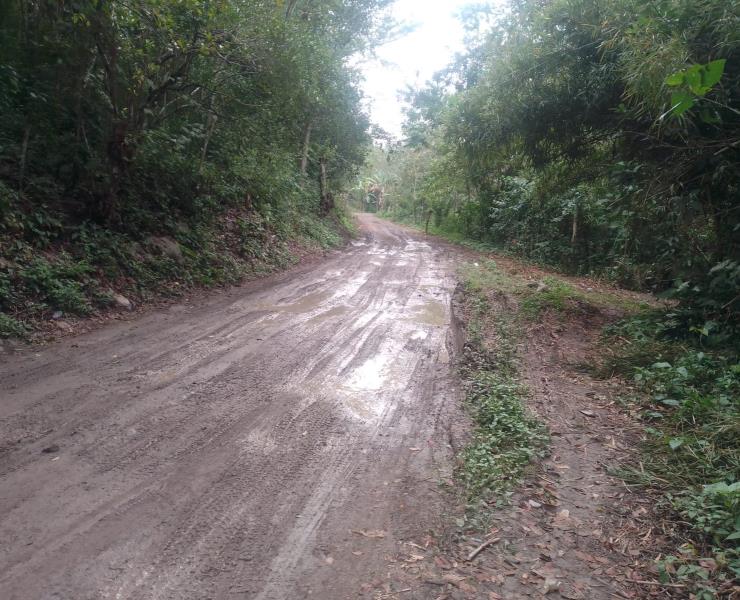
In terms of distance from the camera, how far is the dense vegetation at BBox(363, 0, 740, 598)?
12.3ft

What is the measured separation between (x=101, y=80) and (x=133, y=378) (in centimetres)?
573

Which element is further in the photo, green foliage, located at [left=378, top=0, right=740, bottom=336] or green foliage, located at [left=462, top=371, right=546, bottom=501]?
green foliage, located at [left=378, top=0, right=740, bottom=336]

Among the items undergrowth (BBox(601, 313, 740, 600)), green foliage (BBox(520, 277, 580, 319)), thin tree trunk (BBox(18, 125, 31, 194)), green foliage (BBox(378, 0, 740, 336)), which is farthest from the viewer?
green foliage (BBox(520, 277, 580, 319))

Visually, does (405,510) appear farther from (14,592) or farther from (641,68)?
(641,68)

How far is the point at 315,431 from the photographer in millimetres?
4359

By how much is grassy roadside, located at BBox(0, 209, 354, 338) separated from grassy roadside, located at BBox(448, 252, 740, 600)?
5.33 m

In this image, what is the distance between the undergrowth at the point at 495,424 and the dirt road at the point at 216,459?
27 cm

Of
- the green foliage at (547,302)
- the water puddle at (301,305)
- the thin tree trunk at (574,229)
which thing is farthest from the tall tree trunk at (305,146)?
the green foliage at (547,302)

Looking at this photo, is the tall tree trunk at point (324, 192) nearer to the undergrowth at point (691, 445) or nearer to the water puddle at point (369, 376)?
the water puddle at point (369, 376)

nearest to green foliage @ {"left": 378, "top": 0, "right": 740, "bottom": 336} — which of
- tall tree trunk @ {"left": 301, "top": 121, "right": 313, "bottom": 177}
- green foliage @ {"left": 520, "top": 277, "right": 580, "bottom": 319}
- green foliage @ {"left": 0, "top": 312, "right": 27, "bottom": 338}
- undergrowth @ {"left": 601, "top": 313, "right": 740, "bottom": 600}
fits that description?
undergrowth @ {"left": 601, "top": 313, "right": 740, "bottom": 600}

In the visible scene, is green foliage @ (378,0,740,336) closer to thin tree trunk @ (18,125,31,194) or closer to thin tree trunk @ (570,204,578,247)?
thin tree trunk @ (570,204,578,247)

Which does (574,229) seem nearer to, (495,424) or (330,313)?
(330,313)

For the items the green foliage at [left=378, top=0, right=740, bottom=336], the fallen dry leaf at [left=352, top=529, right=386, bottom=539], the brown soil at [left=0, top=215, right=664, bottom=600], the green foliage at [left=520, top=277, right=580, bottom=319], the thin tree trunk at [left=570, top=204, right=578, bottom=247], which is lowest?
the fallen dry leaf at [left=352, top=529, right=386, bottom=539]

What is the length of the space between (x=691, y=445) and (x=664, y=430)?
448 millimetres
